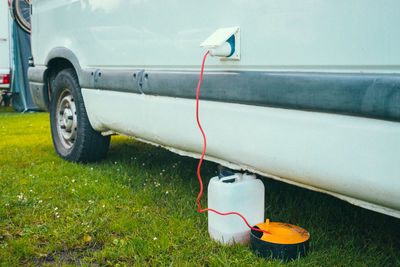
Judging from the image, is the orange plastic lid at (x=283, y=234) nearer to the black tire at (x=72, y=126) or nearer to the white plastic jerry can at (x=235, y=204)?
the white plastic jerry can at (x=235, y=204)

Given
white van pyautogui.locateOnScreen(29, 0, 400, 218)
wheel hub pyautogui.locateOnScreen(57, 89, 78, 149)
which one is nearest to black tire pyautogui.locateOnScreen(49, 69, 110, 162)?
wheel hub pyautogui.locateOnScreen(57, 89, 78, 149)

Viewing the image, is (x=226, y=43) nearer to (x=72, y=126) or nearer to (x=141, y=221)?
(x=141, y=221)

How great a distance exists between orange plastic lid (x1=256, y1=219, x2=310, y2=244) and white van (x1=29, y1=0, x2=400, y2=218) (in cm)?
26

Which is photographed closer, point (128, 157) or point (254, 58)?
point (254, 58)

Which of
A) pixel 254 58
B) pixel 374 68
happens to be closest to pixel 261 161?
pixel 254 58

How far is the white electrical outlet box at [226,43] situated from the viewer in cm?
186

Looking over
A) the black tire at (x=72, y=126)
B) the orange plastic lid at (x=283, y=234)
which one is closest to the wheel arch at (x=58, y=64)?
the black tire at (x=72, y=126)

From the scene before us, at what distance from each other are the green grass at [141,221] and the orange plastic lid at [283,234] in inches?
3.4

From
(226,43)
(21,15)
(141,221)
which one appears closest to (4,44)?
(21,15)

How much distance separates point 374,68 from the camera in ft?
4.66

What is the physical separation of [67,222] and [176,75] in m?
0.99

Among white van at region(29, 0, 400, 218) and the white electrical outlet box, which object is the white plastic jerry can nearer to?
white van at region(29, 0, 400, 218)

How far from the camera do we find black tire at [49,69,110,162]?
3.35m

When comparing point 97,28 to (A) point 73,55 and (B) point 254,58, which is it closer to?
(A) point 73,55
